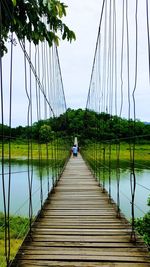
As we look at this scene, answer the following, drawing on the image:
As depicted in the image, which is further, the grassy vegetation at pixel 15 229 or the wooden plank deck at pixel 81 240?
the grassy vegetation at pixel 15 229

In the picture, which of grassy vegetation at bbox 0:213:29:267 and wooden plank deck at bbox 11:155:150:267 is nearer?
wooden plank deck at bbox 11:155:150:267

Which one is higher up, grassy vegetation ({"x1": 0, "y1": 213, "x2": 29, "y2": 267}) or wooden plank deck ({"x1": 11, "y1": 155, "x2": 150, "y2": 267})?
wooden plank deck ({"x1": 11, "y1": 155, "x2": 150, "y2": 267})

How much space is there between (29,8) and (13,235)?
5.73 meters

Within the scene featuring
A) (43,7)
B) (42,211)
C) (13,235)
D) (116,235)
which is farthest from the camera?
(13,235)

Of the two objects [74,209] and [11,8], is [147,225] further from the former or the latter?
[11,8]

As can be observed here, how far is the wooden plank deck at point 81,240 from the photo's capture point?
5.95 ft

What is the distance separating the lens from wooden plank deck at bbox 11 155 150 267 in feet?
5.95

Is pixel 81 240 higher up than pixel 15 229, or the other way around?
pixel 81 240

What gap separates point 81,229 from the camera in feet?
8.17

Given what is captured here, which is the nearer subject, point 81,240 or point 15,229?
point 81,240

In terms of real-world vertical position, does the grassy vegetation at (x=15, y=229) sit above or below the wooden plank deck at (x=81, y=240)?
below

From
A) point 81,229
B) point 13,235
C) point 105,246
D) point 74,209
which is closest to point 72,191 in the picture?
point 74,209

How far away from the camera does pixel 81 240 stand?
2195mm

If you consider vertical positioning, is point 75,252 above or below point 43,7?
below
